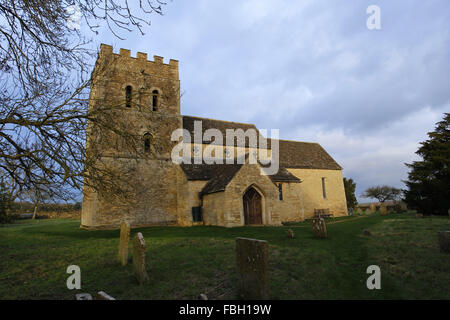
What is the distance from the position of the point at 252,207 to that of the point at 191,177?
5.26 metres

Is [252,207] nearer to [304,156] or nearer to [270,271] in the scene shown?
[270,271]

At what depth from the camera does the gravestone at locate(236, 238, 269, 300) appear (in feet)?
14.1

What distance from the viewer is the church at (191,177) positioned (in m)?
15.9

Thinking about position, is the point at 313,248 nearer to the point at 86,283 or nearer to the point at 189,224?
the point at 86,283

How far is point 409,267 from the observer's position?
19.0 feet

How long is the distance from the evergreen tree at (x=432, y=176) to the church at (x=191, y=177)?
7740mm

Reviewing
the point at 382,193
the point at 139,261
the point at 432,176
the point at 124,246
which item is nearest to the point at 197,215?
the point at 124,246

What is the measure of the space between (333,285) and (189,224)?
45.2 feet

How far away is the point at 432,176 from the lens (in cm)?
1848

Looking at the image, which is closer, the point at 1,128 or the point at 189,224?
the point at 1,128

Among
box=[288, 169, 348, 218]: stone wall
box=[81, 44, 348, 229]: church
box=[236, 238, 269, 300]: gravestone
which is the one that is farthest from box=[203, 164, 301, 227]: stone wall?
box=[236, 238, 269, 300]: gravestone

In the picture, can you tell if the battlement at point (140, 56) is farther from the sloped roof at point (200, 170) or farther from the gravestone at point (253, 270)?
the gravestone at point (253, 270)

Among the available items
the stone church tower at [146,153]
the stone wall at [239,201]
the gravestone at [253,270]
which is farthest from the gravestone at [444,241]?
the stone church tower at [146,153]
